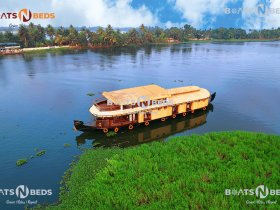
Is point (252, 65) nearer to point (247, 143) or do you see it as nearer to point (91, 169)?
point (247, 143)

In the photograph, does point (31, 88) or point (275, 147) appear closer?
point (275, 147)

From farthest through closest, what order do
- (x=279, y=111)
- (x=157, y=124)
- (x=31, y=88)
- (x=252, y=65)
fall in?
1. (x=252, y=65)
2. (x=31, y=88)
3. (x=279, y=111)
4. (x=157, y=124)

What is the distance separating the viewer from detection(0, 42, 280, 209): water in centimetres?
2734

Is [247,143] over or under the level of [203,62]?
under

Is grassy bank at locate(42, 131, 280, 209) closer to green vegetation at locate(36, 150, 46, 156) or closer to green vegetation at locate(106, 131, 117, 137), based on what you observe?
green vegetation at locate(106, 131, 117, 137)

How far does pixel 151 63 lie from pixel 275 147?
6080 cm

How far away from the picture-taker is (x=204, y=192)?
19703 mm

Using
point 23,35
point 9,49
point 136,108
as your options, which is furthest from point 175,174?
point 23,35

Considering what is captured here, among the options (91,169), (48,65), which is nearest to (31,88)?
(48,65)

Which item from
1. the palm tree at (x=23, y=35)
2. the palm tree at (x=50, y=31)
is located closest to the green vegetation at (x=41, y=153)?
the palm tree at (x=23, y=35)

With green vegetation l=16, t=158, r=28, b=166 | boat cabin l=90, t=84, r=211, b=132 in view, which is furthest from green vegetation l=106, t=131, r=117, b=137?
green vegetation l=16, t=158, r=28, b=166

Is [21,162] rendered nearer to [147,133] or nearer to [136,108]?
[136,108]

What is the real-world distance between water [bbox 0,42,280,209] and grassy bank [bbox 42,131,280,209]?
11.3 feet

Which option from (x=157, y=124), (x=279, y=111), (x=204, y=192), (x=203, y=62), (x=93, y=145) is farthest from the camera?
(x=203, y=62)
